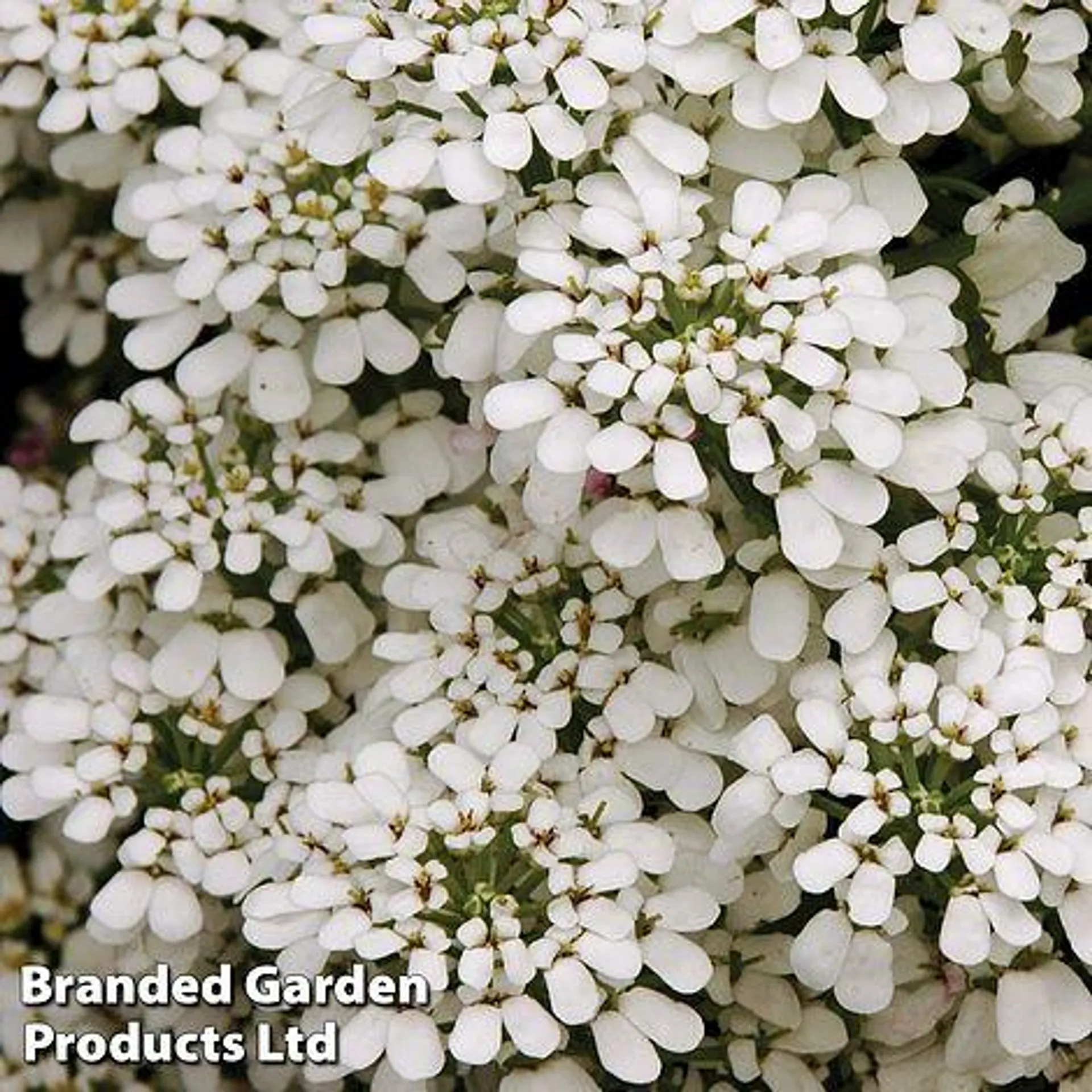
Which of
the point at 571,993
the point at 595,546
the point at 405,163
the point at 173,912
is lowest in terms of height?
the point at 173,912

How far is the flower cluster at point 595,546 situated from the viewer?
956 mm

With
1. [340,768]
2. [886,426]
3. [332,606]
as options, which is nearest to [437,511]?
[332,606]

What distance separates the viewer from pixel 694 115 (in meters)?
1.05

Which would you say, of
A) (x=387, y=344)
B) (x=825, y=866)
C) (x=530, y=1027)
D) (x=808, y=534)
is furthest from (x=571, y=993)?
(x=387, y=344)

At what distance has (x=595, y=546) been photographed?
100 centimetres

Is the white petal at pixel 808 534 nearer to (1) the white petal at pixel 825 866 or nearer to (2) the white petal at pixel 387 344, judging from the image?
(1) the white petal at pixel 825 866

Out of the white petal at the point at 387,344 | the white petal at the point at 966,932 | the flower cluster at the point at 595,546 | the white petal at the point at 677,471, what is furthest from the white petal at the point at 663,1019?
the white petal at the point at 387,344

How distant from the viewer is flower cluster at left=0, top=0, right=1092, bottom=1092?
0.96m

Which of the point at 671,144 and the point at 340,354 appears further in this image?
the point at 340,354

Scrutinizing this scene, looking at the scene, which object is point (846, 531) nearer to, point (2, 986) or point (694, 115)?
point (694, 115)

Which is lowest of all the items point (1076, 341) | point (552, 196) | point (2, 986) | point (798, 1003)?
point (2, 986)

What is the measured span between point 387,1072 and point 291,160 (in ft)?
1.53

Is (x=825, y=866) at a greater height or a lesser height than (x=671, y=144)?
lesser

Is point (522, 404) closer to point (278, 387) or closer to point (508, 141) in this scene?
point (508, 141)
